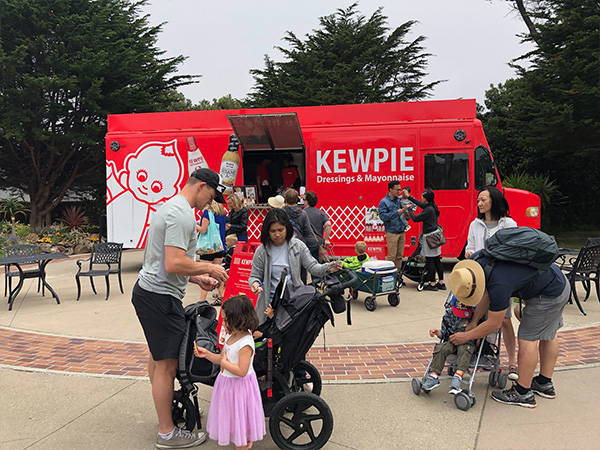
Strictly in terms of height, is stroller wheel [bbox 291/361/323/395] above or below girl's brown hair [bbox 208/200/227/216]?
below

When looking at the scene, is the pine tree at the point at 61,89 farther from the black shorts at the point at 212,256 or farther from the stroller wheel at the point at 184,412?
the stroller wheel at the point at 184,412

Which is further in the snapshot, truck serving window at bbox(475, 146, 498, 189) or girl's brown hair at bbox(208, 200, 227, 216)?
truck serving window at bbox(475, 146, 498, 189)

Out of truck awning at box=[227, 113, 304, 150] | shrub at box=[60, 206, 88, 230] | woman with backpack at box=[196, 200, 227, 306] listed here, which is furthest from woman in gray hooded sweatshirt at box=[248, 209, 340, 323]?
shrub at box=[60, 206, 88, 230]

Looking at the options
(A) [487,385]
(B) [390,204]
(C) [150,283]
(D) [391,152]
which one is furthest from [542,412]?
(D) [391,152]

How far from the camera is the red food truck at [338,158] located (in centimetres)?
929

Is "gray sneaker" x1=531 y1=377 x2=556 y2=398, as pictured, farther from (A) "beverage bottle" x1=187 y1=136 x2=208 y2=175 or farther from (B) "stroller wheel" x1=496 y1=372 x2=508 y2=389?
(A) "beverage bottle" x1=187 y1=136 x2=208 y2=175

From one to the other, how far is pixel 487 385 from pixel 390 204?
14.4 ft

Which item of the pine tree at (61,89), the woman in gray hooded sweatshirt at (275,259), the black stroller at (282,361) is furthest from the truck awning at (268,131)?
the pine tree at (61,89)

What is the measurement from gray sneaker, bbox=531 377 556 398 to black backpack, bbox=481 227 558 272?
108 centimetres

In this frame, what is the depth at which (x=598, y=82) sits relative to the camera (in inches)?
610

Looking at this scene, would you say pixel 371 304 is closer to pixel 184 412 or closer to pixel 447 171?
pixel 447 171

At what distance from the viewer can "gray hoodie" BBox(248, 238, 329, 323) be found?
13.1ft

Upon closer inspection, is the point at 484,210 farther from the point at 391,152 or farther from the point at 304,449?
the point at 391,152

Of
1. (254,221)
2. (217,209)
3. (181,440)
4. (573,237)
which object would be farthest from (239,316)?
(573,237)
